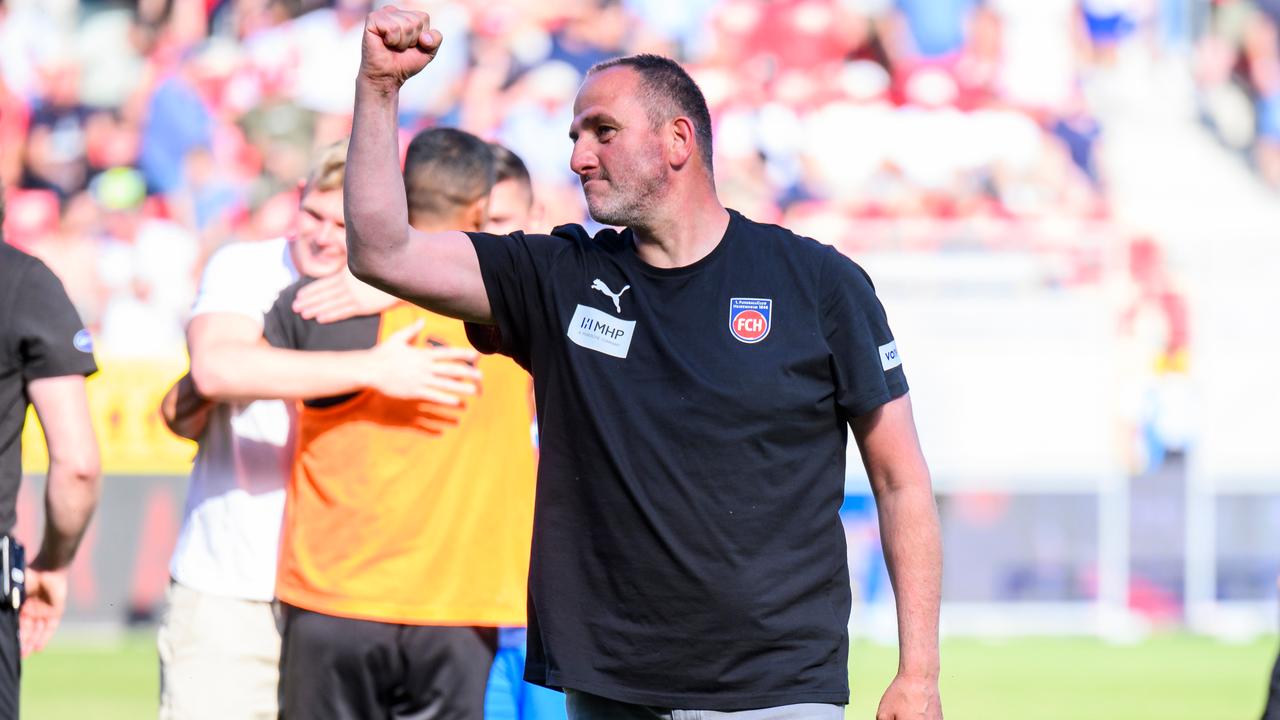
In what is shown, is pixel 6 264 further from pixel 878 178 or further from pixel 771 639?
pixel 878 178

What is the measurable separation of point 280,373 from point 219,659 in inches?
36.8

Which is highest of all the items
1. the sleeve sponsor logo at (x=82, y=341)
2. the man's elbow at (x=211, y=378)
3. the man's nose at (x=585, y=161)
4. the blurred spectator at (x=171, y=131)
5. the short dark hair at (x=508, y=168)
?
the blurred spectator at (x=171, y=131)

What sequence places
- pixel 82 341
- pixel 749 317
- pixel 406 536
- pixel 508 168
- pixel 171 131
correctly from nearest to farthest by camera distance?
pixel 749 317, pixel 82 341, pixel 406 536, pixel 508 168, pixel 171 131

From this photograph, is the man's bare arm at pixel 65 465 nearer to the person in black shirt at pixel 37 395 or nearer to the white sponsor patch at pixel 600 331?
the person in black shirt at pixel 37 395

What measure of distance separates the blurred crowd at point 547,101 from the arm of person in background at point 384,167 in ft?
34.0

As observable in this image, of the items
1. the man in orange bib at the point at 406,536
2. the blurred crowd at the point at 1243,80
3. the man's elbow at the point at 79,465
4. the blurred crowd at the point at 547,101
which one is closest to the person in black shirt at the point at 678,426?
the man in orange bib at the point at 406,536

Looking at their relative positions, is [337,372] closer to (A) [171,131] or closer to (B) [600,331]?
(B) [600,331]

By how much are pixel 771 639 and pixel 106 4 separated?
1377 centimetres

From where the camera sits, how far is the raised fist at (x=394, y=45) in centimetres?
323

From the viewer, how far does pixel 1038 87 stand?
1562cm

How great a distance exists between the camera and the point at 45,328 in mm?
4062

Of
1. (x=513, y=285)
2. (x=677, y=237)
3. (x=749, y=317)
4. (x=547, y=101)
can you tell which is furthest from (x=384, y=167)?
(x=547, y=101)

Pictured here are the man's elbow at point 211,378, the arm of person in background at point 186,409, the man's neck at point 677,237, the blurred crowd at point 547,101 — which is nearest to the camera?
the man's neck at point 677,237

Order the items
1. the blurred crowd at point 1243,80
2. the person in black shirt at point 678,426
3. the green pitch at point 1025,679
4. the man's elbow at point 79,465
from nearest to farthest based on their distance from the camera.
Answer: the person in black shirt at point 678,426 → the man's elbow at point 79,465 → the green pitch at point 1025,679 → the blurred crowd at point 1243,80
